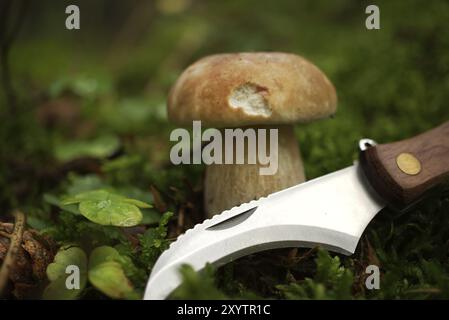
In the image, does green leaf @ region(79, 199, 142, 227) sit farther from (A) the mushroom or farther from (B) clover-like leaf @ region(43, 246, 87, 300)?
(A) the mushroom

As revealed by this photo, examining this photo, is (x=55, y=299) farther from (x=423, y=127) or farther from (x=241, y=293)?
(x=423, y=127)

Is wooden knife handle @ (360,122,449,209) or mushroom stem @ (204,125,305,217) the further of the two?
mushroom stem @ (204,125,305,217)

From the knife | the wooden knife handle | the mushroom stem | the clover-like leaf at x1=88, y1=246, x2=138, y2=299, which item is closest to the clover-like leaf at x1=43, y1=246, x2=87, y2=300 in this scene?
the clover-like leaf at x1=88, y1=246, x2=138, y2=299

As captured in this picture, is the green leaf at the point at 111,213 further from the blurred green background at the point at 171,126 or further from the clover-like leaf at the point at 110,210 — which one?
the blurred green background at the point at 171,126

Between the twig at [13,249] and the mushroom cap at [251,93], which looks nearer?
the twig at [13,249]

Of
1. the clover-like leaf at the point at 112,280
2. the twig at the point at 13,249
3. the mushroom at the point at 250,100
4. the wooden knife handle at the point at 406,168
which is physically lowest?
the clover-like leaf at the point at 112,280

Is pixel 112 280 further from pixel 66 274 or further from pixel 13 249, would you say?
pixel 13 249

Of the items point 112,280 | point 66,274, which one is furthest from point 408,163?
point 66,274

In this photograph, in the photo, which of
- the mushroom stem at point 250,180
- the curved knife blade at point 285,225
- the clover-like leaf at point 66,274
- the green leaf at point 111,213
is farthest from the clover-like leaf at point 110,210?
the mushroom stem at point 250,180
